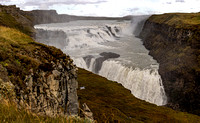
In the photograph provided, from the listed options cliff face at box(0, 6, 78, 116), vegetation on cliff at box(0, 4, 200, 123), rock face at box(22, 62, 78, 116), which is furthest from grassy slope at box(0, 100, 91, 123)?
rock face at box(22, 62, 78, 116)

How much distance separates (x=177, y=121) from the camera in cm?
3303

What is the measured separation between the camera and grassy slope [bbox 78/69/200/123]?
1241 inches

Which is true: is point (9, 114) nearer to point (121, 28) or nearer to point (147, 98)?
point (147, 98)

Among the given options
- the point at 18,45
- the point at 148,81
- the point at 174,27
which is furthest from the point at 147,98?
the point at 18,45

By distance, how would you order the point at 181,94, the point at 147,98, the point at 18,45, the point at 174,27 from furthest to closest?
the point at 174,27
the point at 147,98
the point at 181,94
the point at 18,45

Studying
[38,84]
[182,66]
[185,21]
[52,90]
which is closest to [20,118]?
[38,84]

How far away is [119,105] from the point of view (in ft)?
119

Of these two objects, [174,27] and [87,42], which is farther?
[87,42]

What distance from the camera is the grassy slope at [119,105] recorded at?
3151 centimetres

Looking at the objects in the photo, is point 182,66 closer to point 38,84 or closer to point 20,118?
point 38,84

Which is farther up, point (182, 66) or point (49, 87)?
point (49, 87)

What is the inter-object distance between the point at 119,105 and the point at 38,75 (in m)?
25.6

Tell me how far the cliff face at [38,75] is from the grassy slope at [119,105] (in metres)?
12.5

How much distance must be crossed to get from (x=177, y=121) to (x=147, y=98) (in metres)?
17.1
